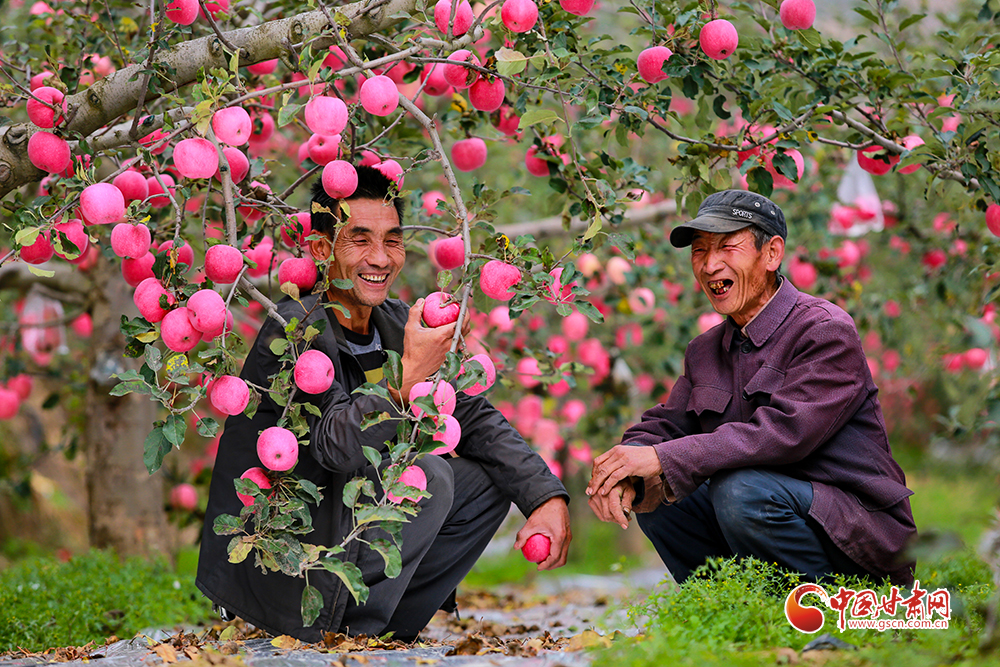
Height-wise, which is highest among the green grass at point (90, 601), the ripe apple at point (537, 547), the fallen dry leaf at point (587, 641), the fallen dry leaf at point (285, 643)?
the fallen dry leaf at point (587, 641)

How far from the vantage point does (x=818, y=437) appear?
6.93ft

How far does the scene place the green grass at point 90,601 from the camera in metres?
2.52

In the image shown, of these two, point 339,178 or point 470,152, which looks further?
point 470,152

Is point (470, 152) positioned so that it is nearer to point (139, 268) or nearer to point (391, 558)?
point (139, 268)

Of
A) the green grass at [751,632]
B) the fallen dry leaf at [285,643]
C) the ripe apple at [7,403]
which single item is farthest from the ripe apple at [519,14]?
the ripe apple at [7,403]

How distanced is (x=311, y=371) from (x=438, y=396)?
285 millimetres

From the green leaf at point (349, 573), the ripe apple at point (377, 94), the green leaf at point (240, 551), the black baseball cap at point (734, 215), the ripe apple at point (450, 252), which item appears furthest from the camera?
the ripe apple at point (450, 252)

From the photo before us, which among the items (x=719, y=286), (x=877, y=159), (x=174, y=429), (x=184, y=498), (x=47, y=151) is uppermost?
(x=47, y=151)

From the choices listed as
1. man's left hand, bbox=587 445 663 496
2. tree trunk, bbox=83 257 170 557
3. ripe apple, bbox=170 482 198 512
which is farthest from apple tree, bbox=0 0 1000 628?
ripe apple, bbox=170 482 198 512

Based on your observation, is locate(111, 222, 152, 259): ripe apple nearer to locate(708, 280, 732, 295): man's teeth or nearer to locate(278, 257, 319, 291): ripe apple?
locate(278, 257, 319, 291): ripe apple

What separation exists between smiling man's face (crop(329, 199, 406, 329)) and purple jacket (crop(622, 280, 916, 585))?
0.84 meters

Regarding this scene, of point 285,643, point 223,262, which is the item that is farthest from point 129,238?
point 285,643

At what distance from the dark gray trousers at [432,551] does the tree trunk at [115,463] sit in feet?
5.71

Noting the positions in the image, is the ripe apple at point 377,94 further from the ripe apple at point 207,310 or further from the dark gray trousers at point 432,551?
the dark gray trousers at point 432,551
